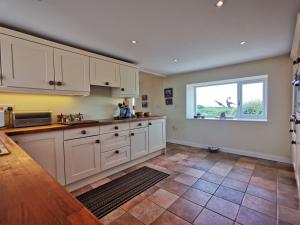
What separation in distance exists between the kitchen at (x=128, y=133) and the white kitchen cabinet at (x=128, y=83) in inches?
0.8

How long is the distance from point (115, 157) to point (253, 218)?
191cm

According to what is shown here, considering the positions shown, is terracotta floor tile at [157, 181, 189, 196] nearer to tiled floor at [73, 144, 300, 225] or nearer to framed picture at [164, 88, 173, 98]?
tiled floor at [73, 144, 300, 225]

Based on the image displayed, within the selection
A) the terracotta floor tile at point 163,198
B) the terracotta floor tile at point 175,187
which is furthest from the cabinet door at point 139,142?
the terracotta floor tile at point 163,198

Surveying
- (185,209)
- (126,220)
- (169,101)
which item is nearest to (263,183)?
(185,209)

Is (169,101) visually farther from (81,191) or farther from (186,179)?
(81,191)

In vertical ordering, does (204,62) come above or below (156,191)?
above

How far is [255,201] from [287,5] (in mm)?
2073

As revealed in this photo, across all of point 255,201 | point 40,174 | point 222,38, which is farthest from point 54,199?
point 222,38

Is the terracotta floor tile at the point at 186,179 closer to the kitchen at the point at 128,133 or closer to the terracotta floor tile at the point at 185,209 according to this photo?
the kitchen at the point at 128,133

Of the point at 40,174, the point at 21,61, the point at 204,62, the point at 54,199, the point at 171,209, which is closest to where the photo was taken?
the point at 54,199

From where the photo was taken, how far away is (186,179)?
2377 mm

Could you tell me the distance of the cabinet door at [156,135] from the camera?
10.6 ft

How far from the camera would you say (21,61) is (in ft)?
5.99

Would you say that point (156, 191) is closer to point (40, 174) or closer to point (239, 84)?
point (40, 174)
